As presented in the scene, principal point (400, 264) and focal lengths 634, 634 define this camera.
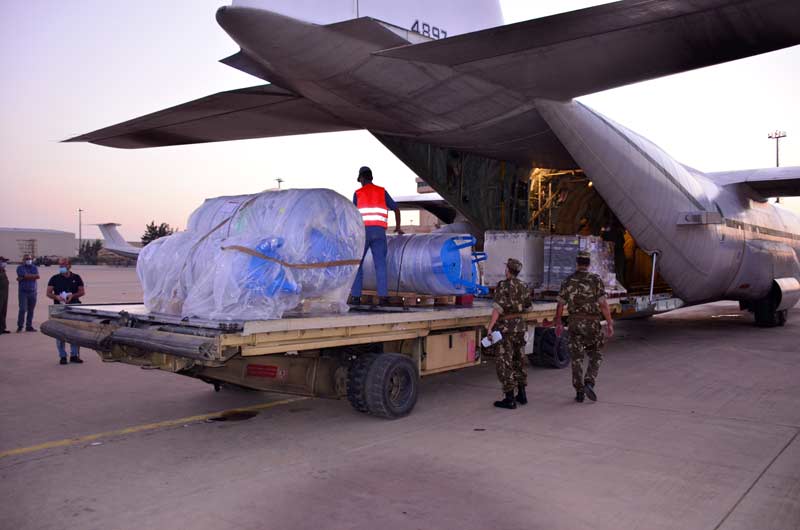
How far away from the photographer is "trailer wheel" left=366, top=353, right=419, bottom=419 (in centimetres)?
627

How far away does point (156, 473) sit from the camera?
16.1 feet

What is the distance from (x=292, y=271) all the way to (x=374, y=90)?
3534 mm

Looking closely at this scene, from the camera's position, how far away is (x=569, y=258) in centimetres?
1039

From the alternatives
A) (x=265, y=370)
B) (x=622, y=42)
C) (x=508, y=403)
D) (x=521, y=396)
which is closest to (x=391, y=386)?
(x=265, y=370)

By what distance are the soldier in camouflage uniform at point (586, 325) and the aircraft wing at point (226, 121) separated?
4.78m

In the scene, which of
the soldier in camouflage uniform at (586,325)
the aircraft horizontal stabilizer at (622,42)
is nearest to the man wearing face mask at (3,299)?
the aircraft horizontal stabilizer at (622,42)

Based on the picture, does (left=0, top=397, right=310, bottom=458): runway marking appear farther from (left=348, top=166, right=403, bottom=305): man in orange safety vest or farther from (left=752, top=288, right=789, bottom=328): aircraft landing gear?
(left=752, top=288, right=789, bottom=328): aircraft landing gear

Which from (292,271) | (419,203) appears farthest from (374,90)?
(419,203)

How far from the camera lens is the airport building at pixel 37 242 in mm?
97500

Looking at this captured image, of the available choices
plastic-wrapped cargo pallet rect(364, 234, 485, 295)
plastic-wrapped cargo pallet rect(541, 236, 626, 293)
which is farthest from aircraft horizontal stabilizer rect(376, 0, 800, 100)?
plastic-wrapped cargo pallet rect(541, 236, 626, 293)

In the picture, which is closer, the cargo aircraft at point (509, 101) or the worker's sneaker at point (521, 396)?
the cargo aircraft at point (509, 101)

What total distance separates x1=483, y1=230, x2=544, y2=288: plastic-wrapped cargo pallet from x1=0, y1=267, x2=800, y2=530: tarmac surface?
81.5 inches

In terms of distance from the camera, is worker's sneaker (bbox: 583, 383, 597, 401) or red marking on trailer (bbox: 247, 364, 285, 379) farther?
worker's sneaker (bbox: 583, 383, 597, 401)

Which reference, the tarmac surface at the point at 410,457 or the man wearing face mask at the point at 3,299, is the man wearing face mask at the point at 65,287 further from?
the man wearing face mask at the point at 3,299
